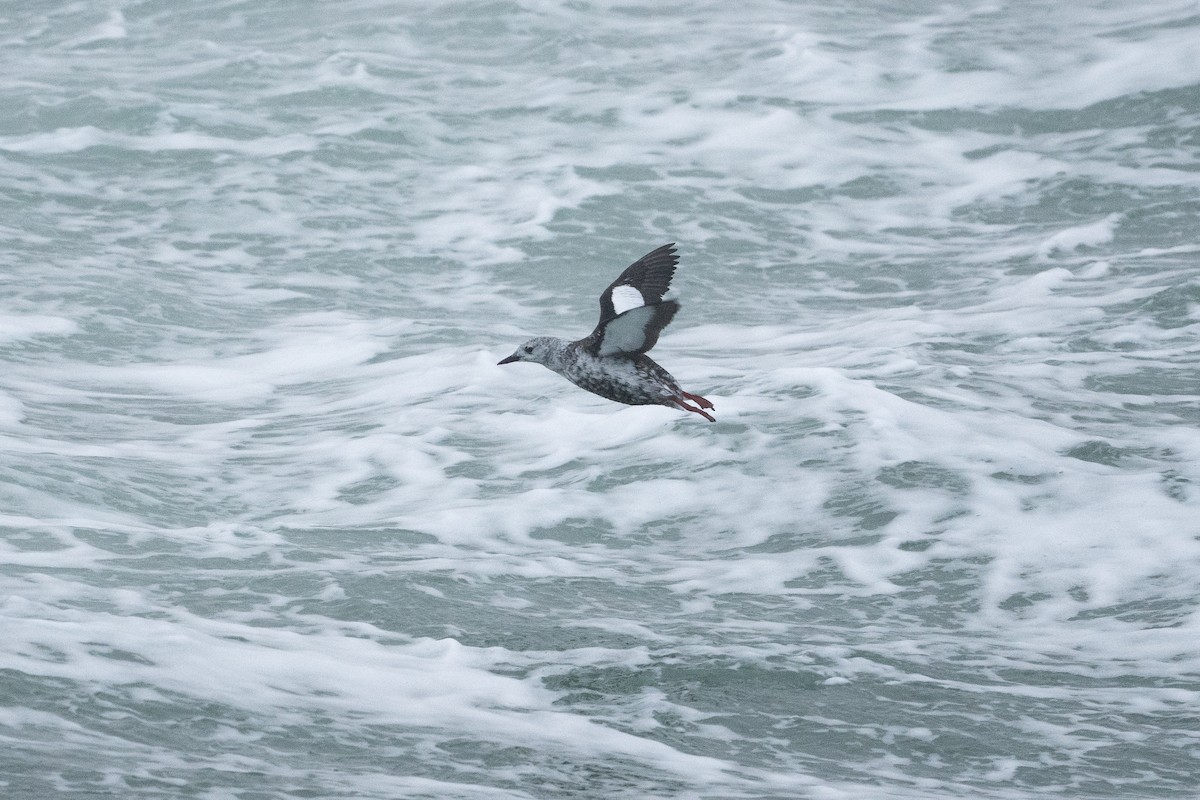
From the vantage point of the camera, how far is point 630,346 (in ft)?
37.7

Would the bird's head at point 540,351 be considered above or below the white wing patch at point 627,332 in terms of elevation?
below

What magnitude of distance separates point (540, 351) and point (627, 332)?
3.93ft

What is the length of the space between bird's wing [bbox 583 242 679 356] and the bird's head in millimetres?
821

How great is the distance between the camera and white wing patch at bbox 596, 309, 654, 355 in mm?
11164

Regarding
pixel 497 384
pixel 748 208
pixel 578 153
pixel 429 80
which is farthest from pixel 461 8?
pixel 497 384

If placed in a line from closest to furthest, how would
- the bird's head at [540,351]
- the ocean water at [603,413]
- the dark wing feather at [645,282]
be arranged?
the ocean water at [603,413] → the dark wing feather at [645,282] → the bird's head at [540,351]

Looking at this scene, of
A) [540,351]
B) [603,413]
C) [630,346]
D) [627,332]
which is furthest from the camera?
[603,413]

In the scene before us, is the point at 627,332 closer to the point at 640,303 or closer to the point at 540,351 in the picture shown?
the point at 640,303

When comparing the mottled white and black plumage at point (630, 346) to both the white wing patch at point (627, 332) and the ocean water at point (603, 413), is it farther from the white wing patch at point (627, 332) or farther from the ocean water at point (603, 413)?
the ocean water at point (603, 413)

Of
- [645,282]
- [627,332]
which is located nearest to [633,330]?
[627,332]

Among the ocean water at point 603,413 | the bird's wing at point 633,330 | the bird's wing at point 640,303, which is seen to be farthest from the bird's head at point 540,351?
the ocean water at point 603,413

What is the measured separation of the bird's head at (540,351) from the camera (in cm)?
1220

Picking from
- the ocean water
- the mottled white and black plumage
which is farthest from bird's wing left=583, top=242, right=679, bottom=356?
the ocean water

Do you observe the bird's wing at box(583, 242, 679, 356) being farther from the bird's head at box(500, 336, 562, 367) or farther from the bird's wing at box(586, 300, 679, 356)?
the bird's head at box(500, 336, 562, 367)
